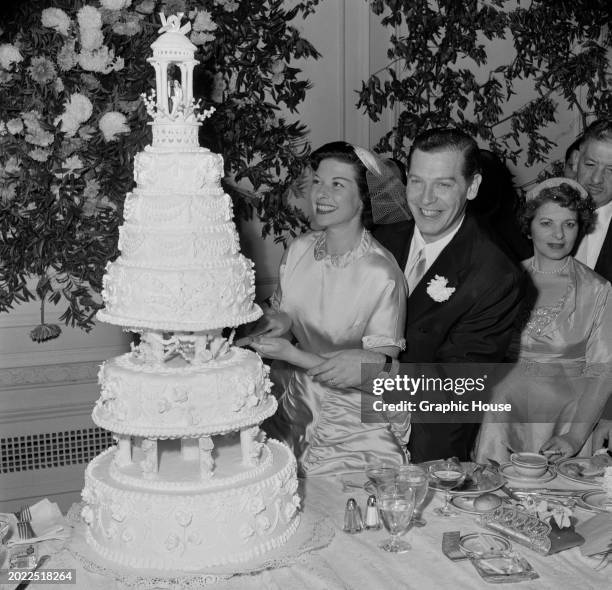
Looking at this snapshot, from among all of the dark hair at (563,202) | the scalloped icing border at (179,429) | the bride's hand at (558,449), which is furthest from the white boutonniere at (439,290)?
the scalloped icing border at (179,429)

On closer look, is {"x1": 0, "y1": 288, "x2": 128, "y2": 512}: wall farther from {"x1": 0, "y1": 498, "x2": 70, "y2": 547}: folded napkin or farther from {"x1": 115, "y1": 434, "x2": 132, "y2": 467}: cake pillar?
{"x1": 115, "y1": 434, "x2": 132, "y2": 467}: cake pillar

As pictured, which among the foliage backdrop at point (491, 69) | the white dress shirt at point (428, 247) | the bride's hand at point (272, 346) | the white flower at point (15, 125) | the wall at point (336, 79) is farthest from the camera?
the foliage backdrop at point (491, 69)

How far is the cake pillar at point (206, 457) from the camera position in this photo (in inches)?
99.9

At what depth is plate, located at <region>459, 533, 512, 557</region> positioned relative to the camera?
2.52m

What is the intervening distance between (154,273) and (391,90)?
339cm

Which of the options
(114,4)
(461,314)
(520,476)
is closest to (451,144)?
(461,314)

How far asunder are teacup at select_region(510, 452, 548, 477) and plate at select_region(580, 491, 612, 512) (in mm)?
168

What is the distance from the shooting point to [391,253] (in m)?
3.69

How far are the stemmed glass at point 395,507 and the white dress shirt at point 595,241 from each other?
2.43 meters

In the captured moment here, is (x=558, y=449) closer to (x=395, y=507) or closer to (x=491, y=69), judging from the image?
(x=395, y=507)

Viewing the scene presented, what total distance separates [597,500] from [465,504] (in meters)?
0.41

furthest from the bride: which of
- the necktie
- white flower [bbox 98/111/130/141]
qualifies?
white flower [bbox 98/111/130/141]

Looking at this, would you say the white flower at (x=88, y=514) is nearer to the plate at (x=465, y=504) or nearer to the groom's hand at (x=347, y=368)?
the groom's hand at (x=347, y=368)

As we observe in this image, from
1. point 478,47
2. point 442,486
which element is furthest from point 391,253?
point 478,47
